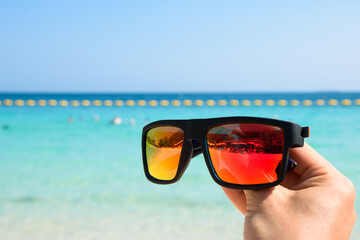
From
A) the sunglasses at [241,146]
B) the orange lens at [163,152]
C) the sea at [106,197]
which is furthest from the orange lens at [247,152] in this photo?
the sea at [106,197]

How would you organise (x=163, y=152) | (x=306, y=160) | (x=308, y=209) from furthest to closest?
1. (x=163, y=152)
2. (x=306, y=160)
3. (x=308, y=209)

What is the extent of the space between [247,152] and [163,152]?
281mm

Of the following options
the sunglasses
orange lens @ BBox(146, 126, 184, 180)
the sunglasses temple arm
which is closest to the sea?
orange lens @ BBox(146, 126, 184, 180)

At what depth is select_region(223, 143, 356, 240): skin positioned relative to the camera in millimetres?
525

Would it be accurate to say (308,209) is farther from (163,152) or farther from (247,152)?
(163,152)

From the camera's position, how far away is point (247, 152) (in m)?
0.68

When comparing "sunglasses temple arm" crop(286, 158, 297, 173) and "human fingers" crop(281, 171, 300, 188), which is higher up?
"sunglasses temple arm" crop(286, 158, 297, 173)

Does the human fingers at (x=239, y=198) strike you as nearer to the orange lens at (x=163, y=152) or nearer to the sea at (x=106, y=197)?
the orange lens at (x=163, y=152)

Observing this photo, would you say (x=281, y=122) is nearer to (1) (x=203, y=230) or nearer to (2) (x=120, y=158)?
(1) (x=203, y=230)

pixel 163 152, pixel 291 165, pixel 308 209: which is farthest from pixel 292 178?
pixel 163 152

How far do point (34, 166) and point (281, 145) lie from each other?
552 centimetres

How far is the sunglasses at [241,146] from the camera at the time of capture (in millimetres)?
642

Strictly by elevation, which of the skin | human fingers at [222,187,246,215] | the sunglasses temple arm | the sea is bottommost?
the sea

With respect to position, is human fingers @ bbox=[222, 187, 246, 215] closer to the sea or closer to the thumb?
the thumb
